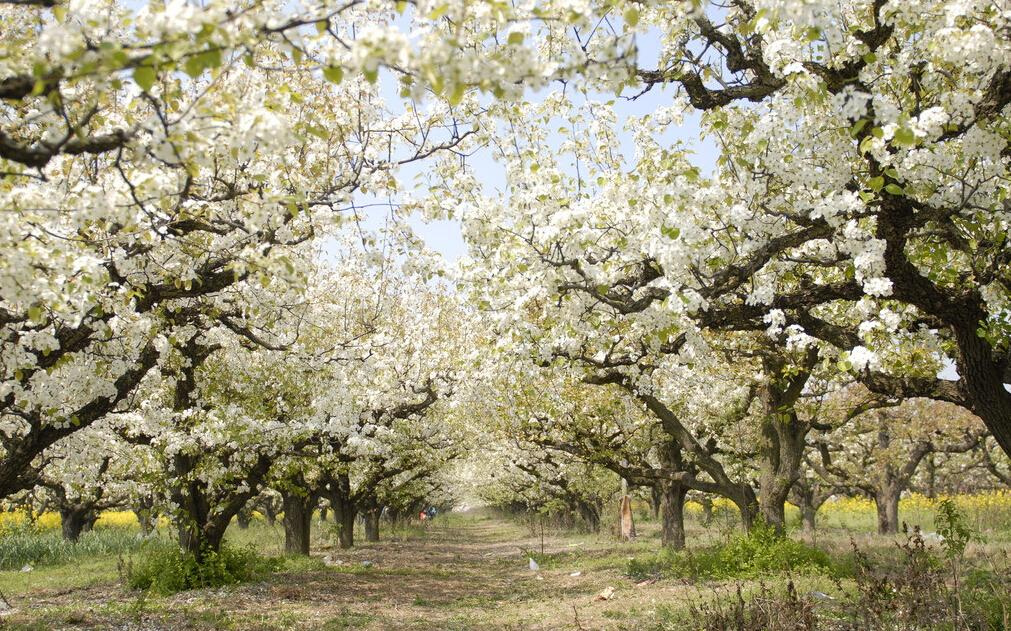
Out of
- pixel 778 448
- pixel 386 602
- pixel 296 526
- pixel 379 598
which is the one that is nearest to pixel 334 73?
pixel 386 602

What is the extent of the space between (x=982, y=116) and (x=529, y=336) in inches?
225

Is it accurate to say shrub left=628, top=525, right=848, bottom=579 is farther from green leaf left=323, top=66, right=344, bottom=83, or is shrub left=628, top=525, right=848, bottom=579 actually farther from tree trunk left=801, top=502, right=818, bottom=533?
tree trunk left=801, top=502, right=818, bottom=533

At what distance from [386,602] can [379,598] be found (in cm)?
72

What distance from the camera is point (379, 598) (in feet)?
52.9

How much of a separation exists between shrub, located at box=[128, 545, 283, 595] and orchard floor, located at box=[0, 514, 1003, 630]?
1.50 ft

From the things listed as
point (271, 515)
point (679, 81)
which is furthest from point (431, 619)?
point (271, 515)

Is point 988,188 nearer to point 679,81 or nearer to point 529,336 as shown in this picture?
point 679,81

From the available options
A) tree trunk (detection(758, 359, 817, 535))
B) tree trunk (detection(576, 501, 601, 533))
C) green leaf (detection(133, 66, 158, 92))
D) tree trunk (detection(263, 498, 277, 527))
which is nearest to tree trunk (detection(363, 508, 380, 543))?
tree trunk (detection(263, 498, 277, 527))

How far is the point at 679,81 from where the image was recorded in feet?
27.0

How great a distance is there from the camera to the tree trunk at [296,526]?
25.4 metres

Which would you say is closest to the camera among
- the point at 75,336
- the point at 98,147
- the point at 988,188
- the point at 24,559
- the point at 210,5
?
the point at 210,5

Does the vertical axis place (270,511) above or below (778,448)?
below

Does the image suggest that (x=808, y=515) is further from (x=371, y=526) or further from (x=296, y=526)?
(x=371, y=526)

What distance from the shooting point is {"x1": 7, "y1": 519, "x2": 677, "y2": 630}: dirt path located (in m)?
12.0
